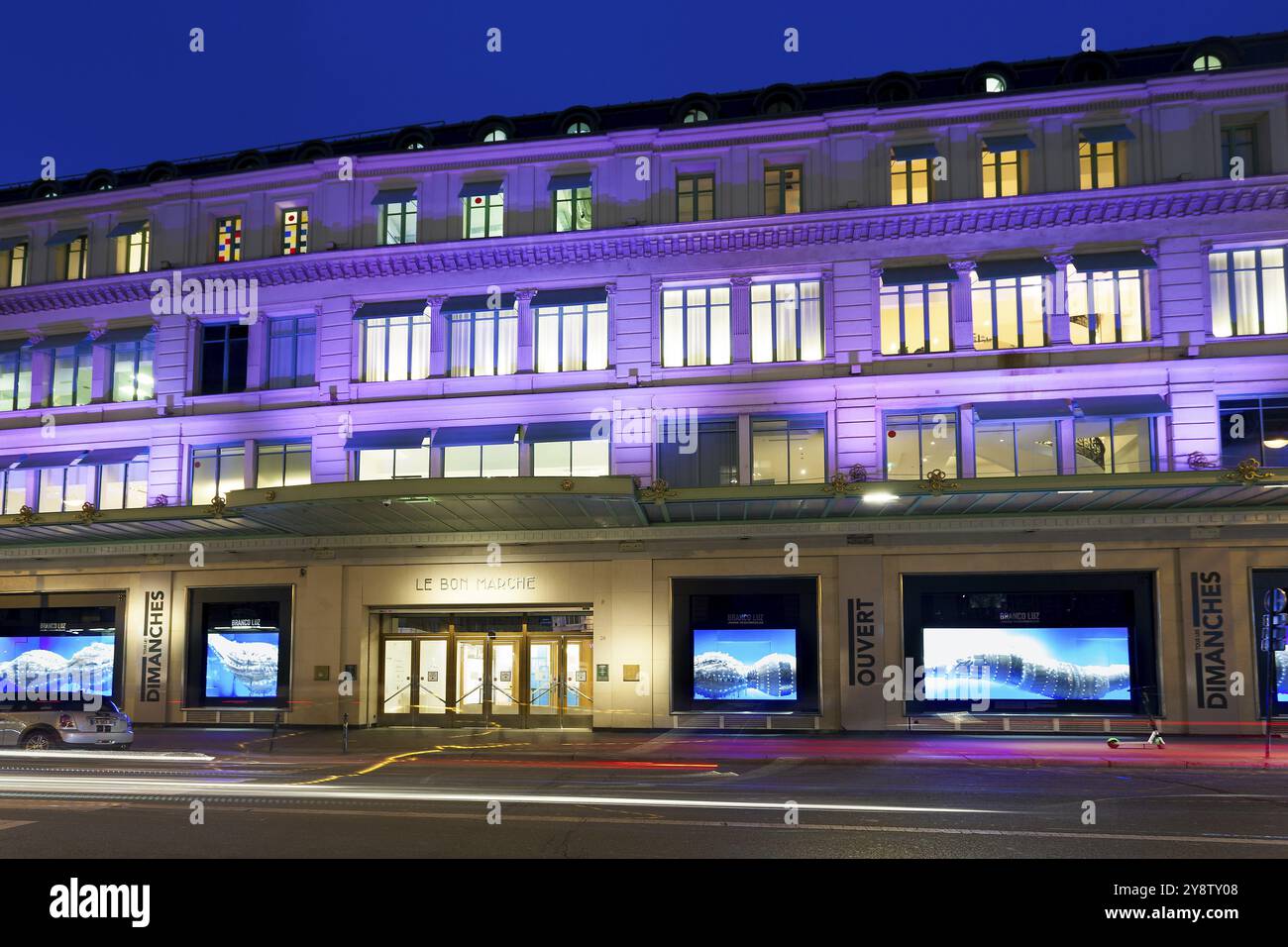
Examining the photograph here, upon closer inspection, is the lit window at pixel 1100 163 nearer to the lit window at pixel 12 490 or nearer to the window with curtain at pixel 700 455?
the window with curtain at pixel 700 455

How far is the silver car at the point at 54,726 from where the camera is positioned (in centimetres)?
2486

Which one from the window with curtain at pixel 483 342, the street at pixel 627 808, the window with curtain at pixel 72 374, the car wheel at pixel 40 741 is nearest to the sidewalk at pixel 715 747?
the street at pixel 627 808

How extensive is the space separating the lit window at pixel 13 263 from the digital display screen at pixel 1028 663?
3270cm

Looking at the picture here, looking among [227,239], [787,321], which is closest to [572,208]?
[787,321]

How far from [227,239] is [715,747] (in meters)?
23.2

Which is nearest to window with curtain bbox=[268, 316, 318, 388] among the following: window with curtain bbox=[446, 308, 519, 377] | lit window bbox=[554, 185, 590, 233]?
window with curtain bbox=[446, 308, 519, 377]

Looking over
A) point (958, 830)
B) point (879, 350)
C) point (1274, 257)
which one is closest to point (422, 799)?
point (958, 830)

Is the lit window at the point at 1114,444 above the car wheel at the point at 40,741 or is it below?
above

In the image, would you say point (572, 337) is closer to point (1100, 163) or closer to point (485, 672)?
point (485, 672)

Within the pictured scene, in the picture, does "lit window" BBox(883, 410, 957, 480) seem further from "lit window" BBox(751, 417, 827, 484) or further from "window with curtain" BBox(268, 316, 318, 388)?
"window with curtain" BBox(268, 316, 318, 388)
